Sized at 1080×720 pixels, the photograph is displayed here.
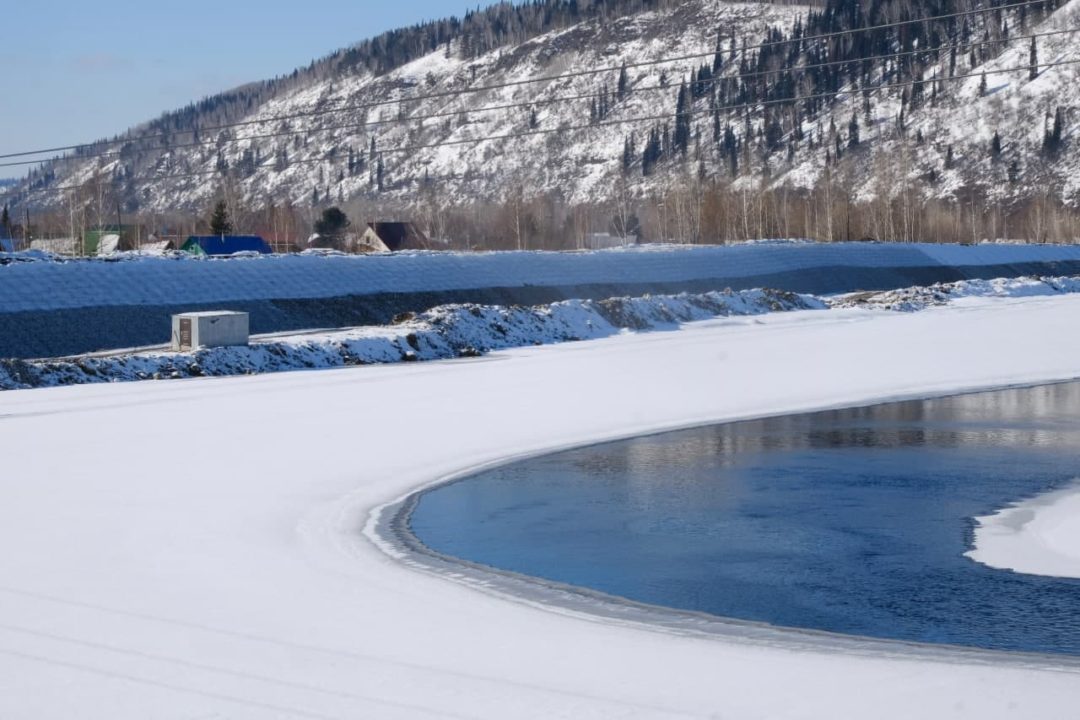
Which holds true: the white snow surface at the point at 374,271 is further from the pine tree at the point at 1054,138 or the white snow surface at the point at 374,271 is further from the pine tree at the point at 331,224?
the pine tree at the point at 1054,138

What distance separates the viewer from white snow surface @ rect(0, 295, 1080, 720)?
804 cm

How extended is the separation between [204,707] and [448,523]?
6.21m

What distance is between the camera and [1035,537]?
12727mm

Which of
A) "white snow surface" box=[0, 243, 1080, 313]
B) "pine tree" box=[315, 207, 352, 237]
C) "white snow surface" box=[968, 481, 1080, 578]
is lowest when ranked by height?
"white snow surface" box=[968, 481, 1080, 578]

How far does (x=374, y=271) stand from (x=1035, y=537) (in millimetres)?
39825

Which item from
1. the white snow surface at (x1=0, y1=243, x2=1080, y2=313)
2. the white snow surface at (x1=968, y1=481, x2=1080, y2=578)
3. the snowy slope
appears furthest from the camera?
the white snow surface at (x1=0, y1=243, x2=1080, y2=313)

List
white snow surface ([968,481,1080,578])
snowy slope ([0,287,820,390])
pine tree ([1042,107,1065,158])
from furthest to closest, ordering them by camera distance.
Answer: pine tree ([1042,107,1065,158]) < snowy slope ([0,287,820,390]) < white snow surface ([968,481,1080,578])

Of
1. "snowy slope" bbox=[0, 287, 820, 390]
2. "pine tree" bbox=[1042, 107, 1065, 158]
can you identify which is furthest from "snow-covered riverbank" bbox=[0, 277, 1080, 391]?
"pine tree" bbox=[1042, 107, 1065, 158]

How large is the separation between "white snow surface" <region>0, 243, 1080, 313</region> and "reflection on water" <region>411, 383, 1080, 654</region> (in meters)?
26.1

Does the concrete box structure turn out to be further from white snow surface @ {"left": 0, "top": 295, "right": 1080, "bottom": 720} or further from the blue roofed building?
the blue roofed building

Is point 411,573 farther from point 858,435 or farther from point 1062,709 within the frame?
point 858,435

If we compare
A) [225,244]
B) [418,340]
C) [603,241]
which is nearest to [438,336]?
[418,340]

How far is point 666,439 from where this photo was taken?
19.7 metres

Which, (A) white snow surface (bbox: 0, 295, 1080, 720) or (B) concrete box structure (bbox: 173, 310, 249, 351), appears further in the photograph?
(B) concrete box structure (bbox: 173, 310, 249, 351)
